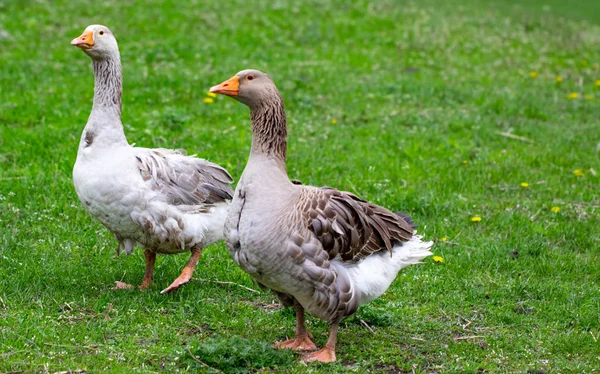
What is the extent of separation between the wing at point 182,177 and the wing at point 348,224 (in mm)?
1397

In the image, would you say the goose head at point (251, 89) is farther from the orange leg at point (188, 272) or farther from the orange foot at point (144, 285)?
the orange foot at point (144, 285)

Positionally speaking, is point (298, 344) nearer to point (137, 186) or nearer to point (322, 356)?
point (322, 356)

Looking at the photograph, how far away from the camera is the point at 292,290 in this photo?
573cm

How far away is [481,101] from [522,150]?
2.16 metres

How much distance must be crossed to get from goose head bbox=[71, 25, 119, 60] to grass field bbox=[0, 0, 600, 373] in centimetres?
193

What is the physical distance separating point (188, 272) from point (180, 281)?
0.14 m

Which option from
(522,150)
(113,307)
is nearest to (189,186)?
(113,307)

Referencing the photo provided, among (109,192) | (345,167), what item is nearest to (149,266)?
(109,192)

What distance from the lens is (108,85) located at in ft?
23.2

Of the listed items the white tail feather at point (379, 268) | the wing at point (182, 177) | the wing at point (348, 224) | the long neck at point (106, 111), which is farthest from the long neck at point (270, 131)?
the long neck at point (106, 111)

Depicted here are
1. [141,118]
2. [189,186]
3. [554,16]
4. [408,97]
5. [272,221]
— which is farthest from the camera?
[554,16]

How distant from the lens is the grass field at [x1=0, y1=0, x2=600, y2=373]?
6145 mm

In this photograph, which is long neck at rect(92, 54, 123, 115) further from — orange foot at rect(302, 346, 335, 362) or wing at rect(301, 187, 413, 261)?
orange foot at rect(302, 346, 335, 362)

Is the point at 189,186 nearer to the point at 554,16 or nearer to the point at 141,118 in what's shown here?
the point at 141,118
